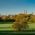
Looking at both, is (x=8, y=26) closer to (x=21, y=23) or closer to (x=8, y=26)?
(x=8, y=26)

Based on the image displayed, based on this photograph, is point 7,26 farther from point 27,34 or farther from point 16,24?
point 27,34

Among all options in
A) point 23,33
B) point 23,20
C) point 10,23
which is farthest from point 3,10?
point 23,33

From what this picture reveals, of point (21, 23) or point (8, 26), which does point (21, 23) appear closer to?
point (21, 23)

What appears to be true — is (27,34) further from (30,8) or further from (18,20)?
(30,8)

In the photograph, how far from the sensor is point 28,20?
6.55 ft

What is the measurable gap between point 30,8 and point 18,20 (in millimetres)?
372

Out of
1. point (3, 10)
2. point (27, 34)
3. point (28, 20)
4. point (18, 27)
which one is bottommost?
point (27, 34)

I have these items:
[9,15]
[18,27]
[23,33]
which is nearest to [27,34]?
[23,33]

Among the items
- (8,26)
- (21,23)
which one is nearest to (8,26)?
(8,26)

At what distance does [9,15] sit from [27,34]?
563 millimetres

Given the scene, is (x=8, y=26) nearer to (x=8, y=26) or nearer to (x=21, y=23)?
(x=8, y=26)

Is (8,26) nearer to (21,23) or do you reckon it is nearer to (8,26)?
(8,26)

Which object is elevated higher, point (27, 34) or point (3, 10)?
point (3, 10)

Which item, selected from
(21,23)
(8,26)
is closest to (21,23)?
(21,23)
